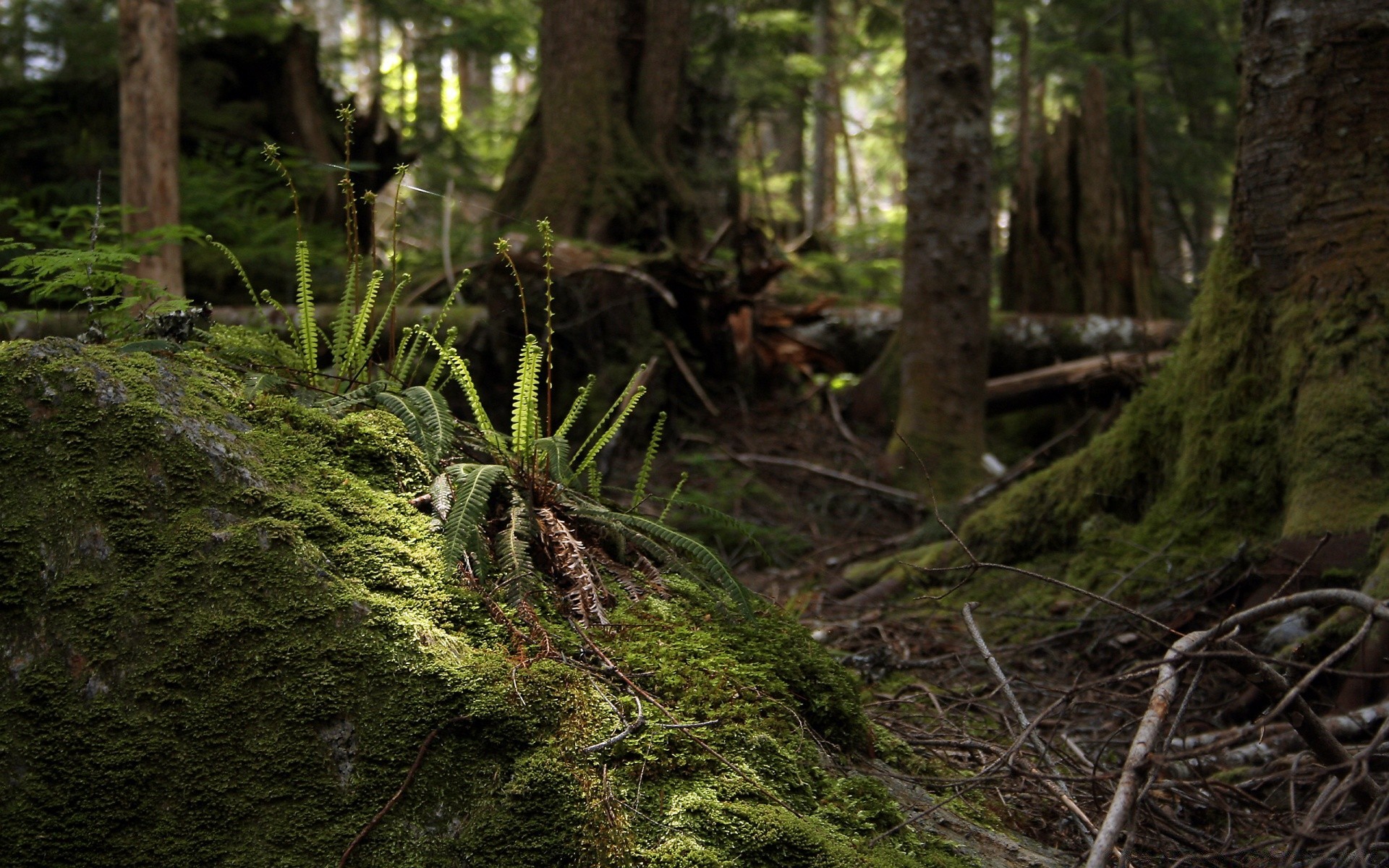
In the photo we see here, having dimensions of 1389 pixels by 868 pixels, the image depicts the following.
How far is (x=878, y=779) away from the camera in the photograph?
2.28m

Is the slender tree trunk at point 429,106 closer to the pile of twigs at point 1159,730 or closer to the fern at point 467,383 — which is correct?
the pile of twigs at point 1159,730

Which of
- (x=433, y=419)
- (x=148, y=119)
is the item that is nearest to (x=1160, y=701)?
(x=433, y=419)

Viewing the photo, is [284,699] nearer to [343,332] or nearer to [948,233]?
[343,332]

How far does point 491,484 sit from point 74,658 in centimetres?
87

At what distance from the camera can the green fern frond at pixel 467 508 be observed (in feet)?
6.63

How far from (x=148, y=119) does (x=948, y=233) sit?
640 centimetres

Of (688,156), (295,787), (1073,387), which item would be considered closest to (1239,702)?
(295,787)

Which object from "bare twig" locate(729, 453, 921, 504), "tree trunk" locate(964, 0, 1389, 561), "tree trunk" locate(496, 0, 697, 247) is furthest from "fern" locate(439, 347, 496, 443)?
"tree trunk" locate(496, 0, 697, 247)

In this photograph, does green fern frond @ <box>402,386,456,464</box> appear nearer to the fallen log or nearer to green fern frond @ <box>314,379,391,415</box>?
green fern frond @ <box>314,379,391,415</box>

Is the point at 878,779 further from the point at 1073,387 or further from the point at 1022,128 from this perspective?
the point at 1022,128

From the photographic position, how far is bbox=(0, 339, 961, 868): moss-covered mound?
5.39ft

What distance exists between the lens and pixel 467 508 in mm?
2088

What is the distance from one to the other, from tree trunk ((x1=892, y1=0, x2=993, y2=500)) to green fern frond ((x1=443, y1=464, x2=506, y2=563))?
522 centimetres

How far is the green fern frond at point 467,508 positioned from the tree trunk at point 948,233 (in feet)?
17.1
